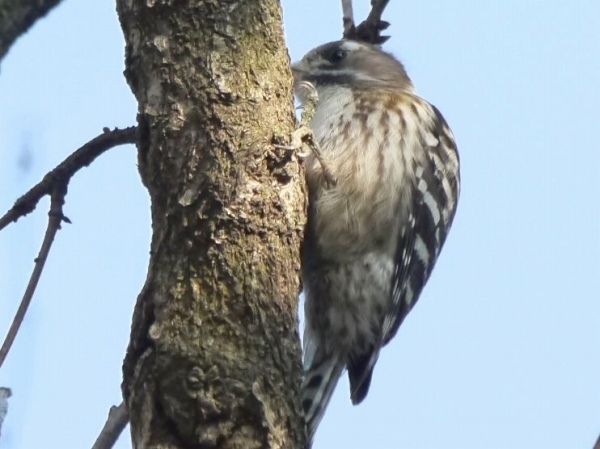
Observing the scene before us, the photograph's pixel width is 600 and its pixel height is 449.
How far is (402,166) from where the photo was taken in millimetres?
4375

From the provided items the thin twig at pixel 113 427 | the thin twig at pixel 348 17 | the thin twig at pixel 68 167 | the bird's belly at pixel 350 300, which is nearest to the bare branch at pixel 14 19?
the thin twig at pixel 68 167

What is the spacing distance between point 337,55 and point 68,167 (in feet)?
6.62

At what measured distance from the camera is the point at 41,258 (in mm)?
3006

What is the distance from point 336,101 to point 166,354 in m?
2.14

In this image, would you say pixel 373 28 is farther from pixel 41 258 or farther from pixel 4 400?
pixel 4 400

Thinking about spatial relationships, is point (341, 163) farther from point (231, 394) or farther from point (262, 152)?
point (231, 394)

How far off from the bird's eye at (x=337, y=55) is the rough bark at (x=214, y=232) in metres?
1.92

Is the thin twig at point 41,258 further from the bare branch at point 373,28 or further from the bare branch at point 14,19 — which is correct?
the bare branch at point 373,28

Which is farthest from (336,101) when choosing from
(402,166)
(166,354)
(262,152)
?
(166,354)

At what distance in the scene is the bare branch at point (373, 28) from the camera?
4070 mm

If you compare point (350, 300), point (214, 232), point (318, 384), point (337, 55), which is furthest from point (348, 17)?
point (214, 232)

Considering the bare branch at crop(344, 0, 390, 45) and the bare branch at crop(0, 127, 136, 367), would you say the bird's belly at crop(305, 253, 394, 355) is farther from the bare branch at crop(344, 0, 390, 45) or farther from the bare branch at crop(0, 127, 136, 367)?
the bare branch at crop(0, 127, 136, 367)

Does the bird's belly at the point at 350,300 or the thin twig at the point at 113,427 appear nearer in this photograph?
the thin twig at the point at 113,427

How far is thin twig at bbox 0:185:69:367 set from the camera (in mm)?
2762
